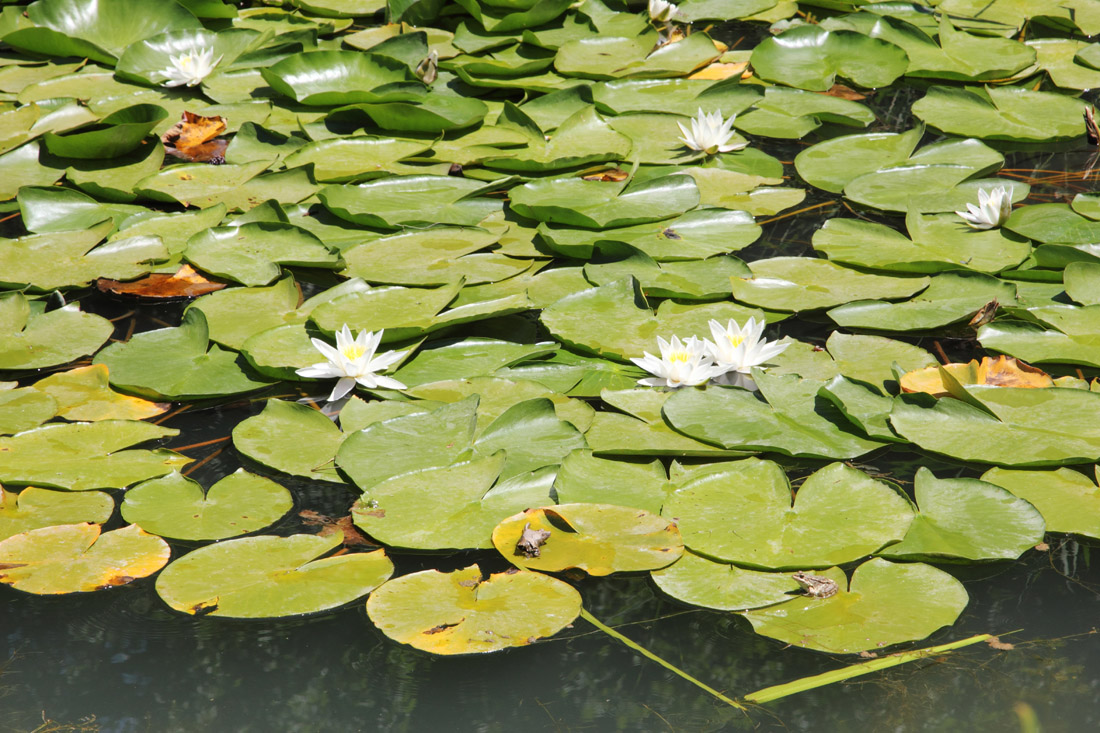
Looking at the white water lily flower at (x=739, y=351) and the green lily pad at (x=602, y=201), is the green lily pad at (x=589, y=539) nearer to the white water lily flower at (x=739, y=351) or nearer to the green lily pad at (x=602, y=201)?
the white water lily flower at (x=739, y=351)

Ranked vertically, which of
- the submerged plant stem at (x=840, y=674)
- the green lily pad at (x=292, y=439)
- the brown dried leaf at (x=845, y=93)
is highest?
the brown dried leaf at (x=845, y=93)

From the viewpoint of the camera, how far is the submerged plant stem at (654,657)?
1437 mm

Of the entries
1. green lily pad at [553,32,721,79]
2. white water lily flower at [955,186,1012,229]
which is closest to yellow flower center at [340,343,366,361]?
white water lily flower at [955,186,1012,229]

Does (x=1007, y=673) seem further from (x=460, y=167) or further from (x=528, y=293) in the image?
(x=460, y=167)

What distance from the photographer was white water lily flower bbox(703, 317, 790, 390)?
6.76 ft

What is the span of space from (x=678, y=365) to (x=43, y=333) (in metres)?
1.63

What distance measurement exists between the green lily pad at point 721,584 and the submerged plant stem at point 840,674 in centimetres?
16

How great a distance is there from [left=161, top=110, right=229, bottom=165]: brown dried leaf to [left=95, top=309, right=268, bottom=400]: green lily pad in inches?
45.6

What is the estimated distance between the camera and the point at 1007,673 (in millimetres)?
1463

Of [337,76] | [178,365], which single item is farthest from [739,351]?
[337,76]

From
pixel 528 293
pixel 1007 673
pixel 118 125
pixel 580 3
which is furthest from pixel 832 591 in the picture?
pixel 580 3

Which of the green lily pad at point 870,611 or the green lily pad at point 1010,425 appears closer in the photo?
the green lily pad at point 870,611

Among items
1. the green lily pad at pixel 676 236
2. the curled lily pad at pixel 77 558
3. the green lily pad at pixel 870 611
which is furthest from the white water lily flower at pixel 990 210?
the curled lily pad at pixel 77 558

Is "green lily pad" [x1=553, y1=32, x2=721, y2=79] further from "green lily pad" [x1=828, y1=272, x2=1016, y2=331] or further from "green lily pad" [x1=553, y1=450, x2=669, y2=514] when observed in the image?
"green lily pad" [x1=553, y1=450, x2=669, y2=514]
